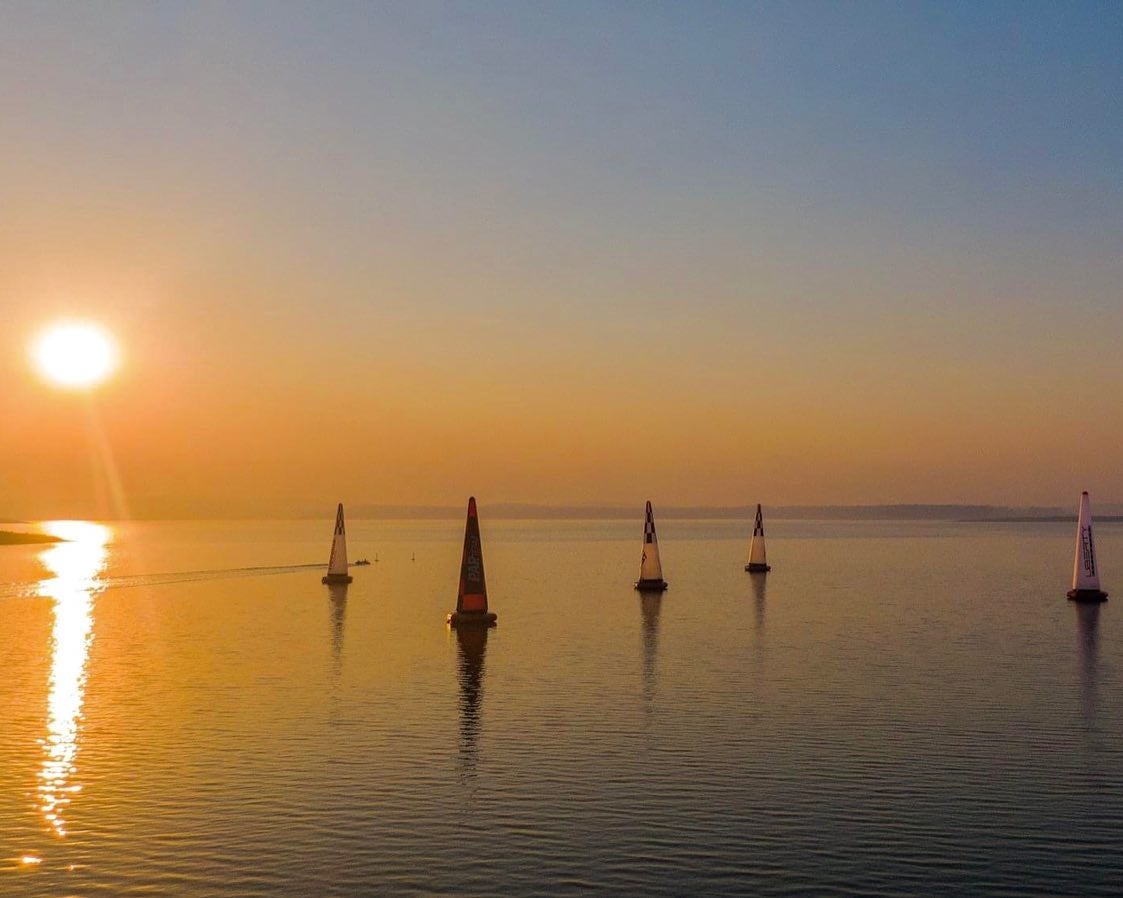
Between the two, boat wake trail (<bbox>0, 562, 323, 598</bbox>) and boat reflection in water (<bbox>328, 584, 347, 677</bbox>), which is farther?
boat wake trail (<bbox>0, 562, 323, 598</bbox>)

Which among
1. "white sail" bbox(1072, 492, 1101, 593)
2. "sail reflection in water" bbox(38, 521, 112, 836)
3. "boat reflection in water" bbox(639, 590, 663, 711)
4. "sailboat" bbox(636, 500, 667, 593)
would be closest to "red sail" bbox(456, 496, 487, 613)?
"boat reflection in water" bbox(639, 590, 663, 711)

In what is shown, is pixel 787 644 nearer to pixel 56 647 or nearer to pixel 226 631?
pixel 226 631

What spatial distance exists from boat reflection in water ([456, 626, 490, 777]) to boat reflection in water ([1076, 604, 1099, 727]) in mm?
17702

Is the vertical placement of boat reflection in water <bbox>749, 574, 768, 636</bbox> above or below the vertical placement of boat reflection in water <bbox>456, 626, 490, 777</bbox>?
below

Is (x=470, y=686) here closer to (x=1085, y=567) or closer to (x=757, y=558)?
(x=1085, y=567)

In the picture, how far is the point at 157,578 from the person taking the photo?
127562 millimetres

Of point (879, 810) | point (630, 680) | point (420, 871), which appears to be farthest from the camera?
point (630, 680)

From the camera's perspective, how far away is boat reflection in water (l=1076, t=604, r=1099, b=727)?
125 feet

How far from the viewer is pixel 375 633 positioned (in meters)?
64.0

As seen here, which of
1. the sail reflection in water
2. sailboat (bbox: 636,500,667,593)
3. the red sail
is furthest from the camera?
sailboat (bbox: 636,500,667,593)

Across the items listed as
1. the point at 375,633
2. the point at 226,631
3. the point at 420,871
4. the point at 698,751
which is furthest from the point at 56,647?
the point at 420,871

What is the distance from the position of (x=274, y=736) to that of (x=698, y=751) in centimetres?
1125

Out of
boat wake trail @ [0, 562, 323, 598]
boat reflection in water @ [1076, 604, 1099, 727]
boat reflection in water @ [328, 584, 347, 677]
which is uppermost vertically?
boat reflection in water @ [1076, 604, 1099, 727]

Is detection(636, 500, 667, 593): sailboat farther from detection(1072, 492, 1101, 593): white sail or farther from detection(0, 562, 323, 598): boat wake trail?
detection(0, 562, 323, 598): boat wake trail
